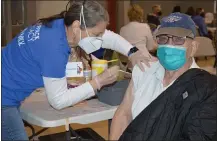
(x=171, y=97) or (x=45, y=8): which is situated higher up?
(x=171, y=97)

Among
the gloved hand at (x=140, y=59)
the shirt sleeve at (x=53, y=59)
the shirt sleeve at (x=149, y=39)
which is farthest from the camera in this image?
the shirt sleeve at (x=149, y=39)

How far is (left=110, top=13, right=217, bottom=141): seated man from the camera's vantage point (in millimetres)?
1511

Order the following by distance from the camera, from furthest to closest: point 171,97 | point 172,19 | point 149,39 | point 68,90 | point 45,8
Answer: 1. point 45,8
2. point 149,39
3. point 68,90
4. point 172,19
5. point 171,97

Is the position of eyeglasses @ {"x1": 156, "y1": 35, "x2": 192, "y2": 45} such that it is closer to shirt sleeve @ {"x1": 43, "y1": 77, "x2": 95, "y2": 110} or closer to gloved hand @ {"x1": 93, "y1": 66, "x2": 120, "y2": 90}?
gloved hand @ {"x1": 93, "y1": 66, "x2": 120, "y2": 90}

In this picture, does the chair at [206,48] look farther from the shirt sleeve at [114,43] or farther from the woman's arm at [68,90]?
the woman's arm at [68,90]

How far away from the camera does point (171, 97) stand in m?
1.57

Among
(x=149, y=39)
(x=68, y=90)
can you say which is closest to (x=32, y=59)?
(x=68, y=90)

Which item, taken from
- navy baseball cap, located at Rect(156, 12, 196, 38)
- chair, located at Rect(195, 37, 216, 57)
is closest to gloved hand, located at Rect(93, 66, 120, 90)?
navy baseball cap, located at Rect(156, 12, 196, 38)

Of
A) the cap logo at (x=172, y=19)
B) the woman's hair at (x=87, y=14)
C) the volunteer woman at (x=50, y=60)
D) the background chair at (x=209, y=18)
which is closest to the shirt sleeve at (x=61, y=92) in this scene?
the volunteer woman at (x=50, y=60)

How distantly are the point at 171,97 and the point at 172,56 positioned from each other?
0.21 metres

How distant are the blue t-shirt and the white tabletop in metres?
0.11

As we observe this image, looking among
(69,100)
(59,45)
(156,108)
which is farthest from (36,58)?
(156,108)

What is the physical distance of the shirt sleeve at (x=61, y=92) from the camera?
1.69m

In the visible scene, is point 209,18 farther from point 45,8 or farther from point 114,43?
point 114,43
